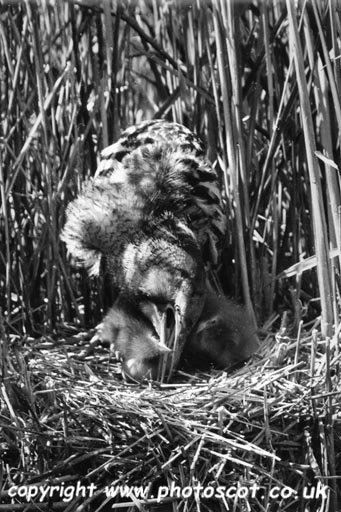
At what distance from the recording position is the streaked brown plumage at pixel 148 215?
11.4ft

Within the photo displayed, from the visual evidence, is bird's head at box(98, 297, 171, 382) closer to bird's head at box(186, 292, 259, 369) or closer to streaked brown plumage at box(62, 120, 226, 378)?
streaked brown plumage at box(62, 120, 226, 378)

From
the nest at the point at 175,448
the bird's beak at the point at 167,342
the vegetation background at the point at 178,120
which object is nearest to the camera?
the nest at the point at 175,448

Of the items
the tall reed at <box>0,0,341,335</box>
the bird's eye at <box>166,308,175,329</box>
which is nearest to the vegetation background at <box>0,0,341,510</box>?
the tall reed at <box>0,0,341,335</box>

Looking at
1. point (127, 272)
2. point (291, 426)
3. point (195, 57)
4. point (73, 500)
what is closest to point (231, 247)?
point (127, 272)

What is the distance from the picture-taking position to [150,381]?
10.5ft

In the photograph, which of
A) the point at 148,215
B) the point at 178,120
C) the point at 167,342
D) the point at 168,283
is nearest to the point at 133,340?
the point at 167,342

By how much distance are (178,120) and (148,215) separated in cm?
60

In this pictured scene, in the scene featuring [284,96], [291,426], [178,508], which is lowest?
[178,508]

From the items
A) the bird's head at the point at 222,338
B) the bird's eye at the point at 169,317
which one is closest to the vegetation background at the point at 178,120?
the bird's head at the point at 222,338

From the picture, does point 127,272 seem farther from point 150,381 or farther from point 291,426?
point 291,426

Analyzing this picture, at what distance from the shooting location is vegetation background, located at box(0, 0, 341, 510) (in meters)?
3.46

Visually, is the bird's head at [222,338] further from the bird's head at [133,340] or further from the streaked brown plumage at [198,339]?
the bird's head at [133,340]

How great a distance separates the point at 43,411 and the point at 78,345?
2.68ft

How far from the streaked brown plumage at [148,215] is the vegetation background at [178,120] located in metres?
0.09
